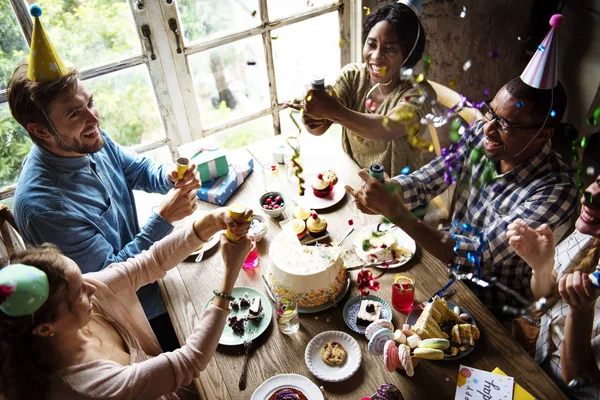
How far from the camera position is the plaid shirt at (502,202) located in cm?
145

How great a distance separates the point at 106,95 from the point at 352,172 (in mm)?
1324

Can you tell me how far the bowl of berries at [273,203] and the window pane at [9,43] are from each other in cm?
123

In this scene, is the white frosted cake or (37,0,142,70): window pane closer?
the white frosted cake

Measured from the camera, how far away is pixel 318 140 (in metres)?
2.28

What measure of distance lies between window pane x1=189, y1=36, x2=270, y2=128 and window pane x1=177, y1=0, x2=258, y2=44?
9 centimetres

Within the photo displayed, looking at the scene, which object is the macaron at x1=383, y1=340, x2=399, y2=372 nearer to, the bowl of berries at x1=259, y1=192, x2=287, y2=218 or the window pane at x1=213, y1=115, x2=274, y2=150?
the bowl of berries at x1=259, y1=192, x2=287, y2=218

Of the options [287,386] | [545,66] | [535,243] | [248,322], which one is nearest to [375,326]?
[287,386]

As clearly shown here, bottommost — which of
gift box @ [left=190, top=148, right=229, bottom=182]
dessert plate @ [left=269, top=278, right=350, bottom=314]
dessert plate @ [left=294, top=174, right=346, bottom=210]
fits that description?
dessert plate @ [left=269, top=278, right=350, bottom=314]

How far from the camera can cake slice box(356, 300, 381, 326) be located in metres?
1.45

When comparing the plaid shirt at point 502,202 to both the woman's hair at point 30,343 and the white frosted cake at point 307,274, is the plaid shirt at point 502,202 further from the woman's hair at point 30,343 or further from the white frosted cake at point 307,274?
the woman's hair at point 30,343

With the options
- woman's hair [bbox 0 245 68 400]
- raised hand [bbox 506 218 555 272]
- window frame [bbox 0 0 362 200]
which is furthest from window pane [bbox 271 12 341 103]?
woman's hair [bbox 0 245 68 400]

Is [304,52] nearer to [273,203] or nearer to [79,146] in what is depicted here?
[273,203]

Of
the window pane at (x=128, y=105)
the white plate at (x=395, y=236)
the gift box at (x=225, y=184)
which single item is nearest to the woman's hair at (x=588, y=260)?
the white plate at (x=395, y=236)

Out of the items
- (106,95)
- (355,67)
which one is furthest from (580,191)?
(106,95)
